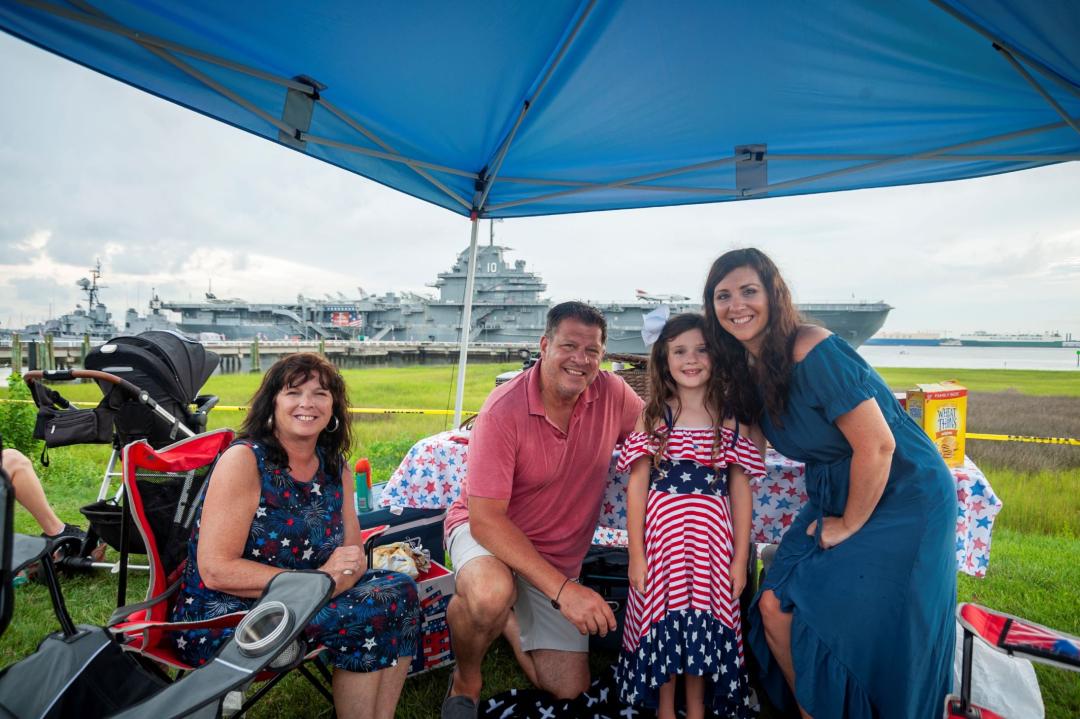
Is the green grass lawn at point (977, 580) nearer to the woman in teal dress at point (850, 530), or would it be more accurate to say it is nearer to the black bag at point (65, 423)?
the black bag at point (65, 423)

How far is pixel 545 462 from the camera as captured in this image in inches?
79.4

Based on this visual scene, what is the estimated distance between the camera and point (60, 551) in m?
3.05

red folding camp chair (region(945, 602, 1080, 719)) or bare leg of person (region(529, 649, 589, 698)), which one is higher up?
red folding camp chair (region(945, 602, 1080, 719))

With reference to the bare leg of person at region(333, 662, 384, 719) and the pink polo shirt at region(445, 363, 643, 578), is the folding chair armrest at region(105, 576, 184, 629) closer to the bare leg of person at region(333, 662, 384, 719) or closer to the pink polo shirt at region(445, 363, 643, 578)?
the bare leg of person at region(333, 662, 384, 719)

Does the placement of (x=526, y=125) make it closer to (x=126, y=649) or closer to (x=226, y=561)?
(x=226, y=561)

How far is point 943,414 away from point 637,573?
4.30ft

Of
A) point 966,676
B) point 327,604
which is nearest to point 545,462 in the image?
point 327,604

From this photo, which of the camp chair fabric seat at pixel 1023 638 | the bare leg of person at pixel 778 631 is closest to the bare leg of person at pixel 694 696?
the bare leg of person at pixel 778 631

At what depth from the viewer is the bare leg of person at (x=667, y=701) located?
5.61 ft

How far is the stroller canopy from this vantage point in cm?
275

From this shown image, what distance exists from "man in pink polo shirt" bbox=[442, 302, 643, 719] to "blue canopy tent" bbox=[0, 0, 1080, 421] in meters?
1.19

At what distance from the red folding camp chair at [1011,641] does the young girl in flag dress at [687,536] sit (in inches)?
23.3

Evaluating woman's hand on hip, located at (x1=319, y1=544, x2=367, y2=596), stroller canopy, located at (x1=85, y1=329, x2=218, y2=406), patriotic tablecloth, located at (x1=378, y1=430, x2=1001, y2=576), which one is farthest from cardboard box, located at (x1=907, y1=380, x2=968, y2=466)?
stroller canopy, located at (x1=85, y1=329, x2=218, y2=406)

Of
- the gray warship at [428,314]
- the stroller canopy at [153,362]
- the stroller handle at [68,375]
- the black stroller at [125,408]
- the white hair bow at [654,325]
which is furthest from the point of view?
the gray warship at [428,314]
